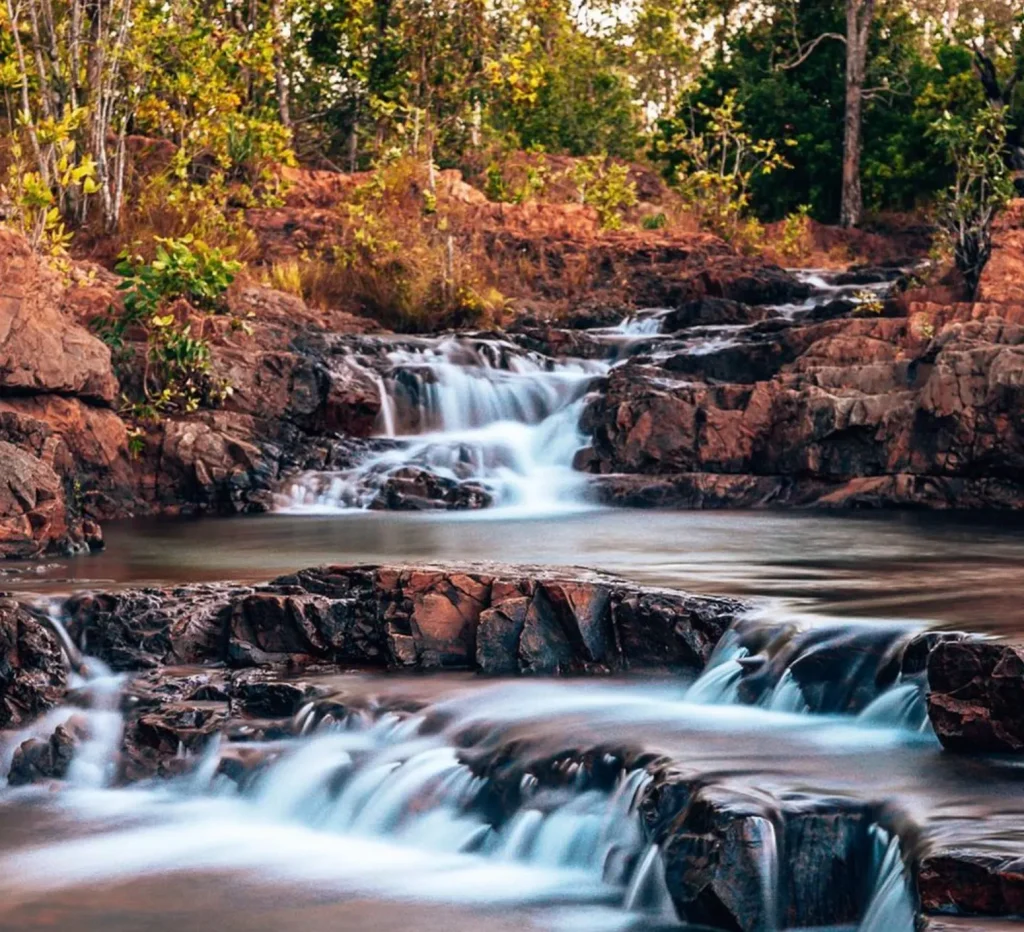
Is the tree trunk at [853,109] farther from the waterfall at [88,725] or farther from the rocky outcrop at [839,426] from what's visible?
the waterfall at [88,725]

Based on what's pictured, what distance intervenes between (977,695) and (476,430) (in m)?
10.8

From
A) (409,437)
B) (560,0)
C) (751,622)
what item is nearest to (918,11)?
(560,0)

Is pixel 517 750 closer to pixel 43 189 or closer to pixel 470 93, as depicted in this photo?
pixel 43 189

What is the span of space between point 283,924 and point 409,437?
10.9m

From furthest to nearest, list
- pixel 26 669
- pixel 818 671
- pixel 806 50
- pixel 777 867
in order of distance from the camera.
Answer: pixel 806 50
pixel 26 669
pixel 818 671
pixel 777 867

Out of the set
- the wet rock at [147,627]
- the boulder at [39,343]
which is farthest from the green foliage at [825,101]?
the wet rock at [147,627]

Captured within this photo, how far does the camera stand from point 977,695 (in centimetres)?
687

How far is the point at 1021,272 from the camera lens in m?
17.5

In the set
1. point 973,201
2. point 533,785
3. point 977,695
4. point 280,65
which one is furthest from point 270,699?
point 280,65

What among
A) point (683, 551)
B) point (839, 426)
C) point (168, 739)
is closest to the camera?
point (168, 739)

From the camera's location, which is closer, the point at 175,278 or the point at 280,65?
the point at 175,278

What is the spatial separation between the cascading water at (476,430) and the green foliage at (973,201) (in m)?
4.12

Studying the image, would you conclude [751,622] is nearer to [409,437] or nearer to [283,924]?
[283,924]

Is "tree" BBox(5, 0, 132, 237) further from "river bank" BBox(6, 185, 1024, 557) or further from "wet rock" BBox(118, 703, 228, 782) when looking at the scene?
"wet rock" BBox(118, 703, 228, 782)
